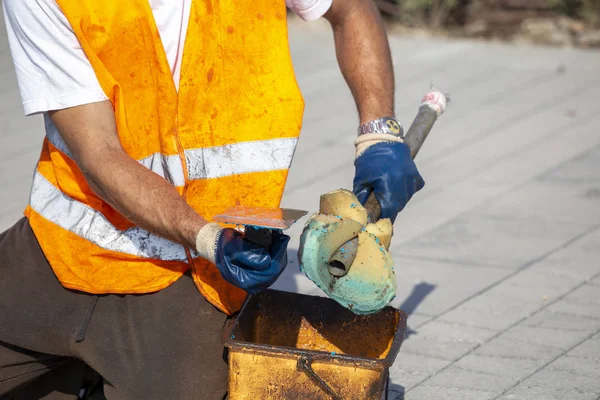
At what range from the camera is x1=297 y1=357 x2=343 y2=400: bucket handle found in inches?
86.2

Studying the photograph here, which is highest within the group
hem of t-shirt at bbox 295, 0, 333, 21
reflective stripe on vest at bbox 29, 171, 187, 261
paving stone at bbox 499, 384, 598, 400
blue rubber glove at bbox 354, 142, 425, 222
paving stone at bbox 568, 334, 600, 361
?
hem of t-shirt at bbox 295, 0, 333, 21

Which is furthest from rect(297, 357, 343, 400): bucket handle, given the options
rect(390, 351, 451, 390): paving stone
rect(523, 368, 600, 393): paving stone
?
rect(523, 368, 600, 393): paving stone

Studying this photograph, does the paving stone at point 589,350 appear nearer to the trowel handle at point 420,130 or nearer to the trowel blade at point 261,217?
the trowel handle at point 420,130

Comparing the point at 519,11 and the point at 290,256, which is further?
the point at 519,11

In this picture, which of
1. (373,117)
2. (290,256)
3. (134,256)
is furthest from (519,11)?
(134,256)

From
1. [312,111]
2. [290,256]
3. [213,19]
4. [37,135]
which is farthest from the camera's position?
[312,111]

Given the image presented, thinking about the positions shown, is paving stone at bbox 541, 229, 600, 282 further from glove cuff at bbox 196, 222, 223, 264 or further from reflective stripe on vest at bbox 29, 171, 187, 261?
glove cuff at bbox 196, 222, 223, 264

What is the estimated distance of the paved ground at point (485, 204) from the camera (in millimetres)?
3492

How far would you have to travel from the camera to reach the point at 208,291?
257 cm

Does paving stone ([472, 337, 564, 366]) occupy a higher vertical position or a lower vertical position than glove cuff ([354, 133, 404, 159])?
lower

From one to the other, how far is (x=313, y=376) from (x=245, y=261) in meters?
0.33

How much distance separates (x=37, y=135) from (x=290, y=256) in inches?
104

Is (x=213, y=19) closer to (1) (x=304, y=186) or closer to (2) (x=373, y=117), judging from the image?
(2) (x=373, y=117)

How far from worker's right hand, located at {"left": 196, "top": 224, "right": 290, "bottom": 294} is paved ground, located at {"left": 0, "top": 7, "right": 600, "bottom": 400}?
125cm
